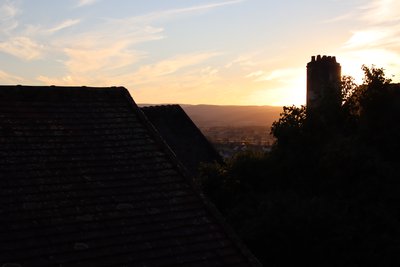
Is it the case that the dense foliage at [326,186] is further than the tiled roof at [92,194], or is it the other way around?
the dense foliage at [326,186]

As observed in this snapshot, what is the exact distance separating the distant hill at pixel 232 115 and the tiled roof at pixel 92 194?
125 m

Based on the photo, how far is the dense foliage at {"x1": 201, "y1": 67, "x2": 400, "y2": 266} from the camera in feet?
47.1

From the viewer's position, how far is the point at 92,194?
8.84 m

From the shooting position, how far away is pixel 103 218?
846cm

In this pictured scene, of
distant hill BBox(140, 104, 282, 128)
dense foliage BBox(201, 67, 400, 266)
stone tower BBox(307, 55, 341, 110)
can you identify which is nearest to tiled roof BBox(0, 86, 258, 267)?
dense foliage BBox(201, 67, 400, 266)

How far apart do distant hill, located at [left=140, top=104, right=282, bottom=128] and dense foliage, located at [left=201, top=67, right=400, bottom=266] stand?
4554 inches

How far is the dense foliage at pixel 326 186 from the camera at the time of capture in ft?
47.1

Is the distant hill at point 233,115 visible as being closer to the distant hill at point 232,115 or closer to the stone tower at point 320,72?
the distant hill at point 232,115

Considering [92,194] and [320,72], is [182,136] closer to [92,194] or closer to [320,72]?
[320,72]

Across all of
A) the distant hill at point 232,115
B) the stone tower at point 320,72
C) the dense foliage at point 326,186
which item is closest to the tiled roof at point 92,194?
the dense foliage at point 326,186

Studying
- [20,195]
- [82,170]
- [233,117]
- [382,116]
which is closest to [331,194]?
[382,116]

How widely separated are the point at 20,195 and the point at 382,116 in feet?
42.8

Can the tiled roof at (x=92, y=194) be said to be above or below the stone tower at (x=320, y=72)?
below

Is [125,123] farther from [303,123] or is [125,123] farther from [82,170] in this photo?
[303,123]
